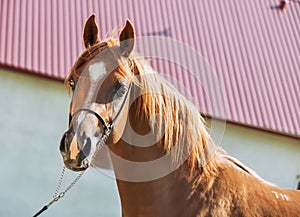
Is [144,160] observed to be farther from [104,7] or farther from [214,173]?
[104,7]

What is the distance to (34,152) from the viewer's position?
9234 mm

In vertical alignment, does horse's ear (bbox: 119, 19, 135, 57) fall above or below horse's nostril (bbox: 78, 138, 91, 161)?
above

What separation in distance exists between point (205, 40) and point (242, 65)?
2.62 ft

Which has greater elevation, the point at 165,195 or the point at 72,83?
the point at 72,83

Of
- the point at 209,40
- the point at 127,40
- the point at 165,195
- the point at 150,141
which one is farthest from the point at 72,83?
the point at 209,40

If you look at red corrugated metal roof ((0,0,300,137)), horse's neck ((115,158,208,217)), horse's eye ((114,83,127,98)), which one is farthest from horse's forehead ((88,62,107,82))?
red corrugated metal roof ((0,0,300,137))

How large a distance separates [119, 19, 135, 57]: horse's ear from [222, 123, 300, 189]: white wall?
646cm

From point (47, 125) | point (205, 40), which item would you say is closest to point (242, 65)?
point (205, 40)

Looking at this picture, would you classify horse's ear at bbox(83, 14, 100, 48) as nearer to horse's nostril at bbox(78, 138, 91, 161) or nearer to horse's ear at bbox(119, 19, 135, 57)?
horse's ear at bbox(119, 19, 135, 57)

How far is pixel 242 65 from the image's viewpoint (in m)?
11.3

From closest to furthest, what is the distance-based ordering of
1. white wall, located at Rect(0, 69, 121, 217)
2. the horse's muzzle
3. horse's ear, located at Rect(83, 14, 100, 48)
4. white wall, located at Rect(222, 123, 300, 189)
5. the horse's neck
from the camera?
the horse's muzzle < the horse's neck < horse's ear, located at Rect(83, 14, 100, 48) < white wall, located at Rect(0, 69, 121, 217) < white wall, located at Rect(222, 123, 300, 189)

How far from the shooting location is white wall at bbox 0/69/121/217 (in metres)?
Result: 9.16

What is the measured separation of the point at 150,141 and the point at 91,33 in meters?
0.79

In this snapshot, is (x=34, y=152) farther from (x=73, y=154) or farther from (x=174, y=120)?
(x=73, y=154)
